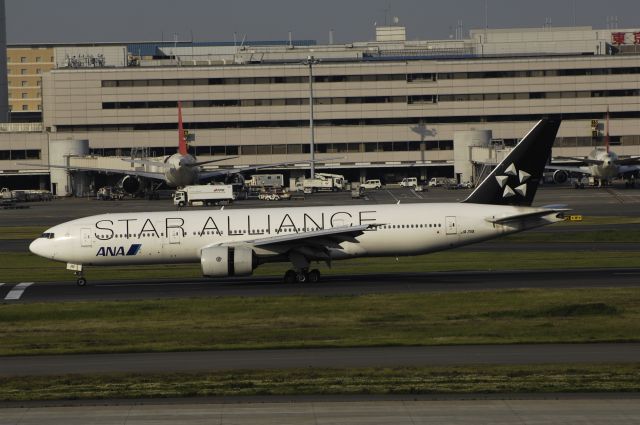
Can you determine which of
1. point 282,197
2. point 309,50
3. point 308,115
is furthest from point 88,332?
point 309,50

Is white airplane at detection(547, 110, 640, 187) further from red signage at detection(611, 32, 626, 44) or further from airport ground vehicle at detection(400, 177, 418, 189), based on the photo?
red signage at detection(611, 32, 626, 44)

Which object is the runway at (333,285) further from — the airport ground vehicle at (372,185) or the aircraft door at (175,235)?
the airport ground vehicle at (372,185)

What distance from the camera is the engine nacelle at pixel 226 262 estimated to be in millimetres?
48781

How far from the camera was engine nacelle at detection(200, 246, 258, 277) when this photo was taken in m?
48.8

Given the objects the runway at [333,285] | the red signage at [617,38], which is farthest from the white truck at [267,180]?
the runway at [333,285]

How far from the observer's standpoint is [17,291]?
49.5m

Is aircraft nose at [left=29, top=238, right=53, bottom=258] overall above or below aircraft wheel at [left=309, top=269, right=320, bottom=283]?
above

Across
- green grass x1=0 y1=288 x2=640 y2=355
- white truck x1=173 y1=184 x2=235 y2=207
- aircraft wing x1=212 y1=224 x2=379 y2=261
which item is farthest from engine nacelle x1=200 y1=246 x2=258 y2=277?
white truck x1=173 y1=184 x2=235 y2=207

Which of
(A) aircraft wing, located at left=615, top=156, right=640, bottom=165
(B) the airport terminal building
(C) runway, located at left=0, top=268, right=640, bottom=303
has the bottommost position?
(C) runway, located at left=0, top=268, right=640, bottom=303

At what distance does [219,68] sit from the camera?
537ft

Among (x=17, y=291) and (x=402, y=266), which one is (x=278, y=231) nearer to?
(x=402, y=266)

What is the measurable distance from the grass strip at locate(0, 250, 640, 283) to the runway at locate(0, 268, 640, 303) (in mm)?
2439

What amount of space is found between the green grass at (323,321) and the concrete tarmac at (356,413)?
26.4ft

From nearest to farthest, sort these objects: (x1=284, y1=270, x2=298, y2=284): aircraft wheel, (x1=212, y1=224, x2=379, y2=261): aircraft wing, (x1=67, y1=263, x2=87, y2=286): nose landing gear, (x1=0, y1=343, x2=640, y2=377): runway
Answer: (x1=0, y1=343, x2=640, y2=377): runway < (x1=212, y1=224, x2=379, y2=261): aircraft wing < (x1=284, y1=270, x2=298, y2=284): aircraft wheel < (x1=67, y1=263, x2=87, y2=286): nose landing gear
